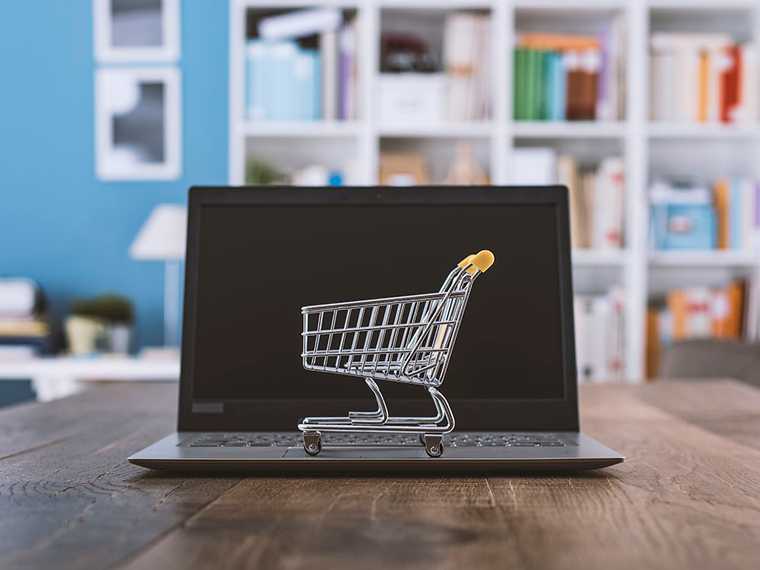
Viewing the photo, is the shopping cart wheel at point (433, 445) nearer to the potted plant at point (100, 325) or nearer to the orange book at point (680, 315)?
the orange book at point (680, 315)

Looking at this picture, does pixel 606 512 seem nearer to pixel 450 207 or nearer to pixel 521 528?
pixel 521 528

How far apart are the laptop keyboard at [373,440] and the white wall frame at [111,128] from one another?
256 cm

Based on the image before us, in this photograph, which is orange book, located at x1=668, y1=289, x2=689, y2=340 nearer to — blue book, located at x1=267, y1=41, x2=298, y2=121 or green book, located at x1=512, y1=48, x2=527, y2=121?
green book, located at x1=512, y1=48, x2=527, y2=121

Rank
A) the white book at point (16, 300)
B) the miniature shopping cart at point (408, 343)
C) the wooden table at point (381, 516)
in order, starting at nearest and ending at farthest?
the wooden table at point (381, 516)
the miniature shopping cart at point (408, 343)
the white book at point (16, 300)

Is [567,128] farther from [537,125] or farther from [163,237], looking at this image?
[163,237]

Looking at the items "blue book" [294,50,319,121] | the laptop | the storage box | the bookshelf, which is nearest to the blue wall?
the bookshelf

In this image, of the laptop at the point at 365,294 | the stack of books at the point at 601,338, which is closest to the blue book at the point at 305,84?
the stack of books at the point at 601,338

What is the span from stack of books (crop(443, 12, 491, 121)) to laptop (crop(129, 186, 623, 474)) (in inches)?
79.1

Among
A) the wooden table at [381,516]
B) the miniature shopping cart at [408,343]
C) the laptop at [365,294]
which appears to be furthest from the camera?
the laptop at [365,294]

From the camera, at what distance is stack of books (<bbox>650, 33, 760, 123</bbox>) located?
9.48ft

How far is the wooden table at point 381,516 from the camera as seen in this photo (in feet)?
1.63

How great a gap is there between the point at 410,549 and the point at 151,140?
3.00m

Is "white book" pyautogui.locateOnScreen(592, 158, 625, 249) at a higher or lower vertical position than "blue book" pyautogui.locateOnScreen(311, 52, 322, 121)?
lower

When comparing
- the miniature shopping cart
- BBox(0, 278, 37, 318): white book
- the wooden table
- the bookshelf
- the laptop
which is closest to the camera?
the wooden table
